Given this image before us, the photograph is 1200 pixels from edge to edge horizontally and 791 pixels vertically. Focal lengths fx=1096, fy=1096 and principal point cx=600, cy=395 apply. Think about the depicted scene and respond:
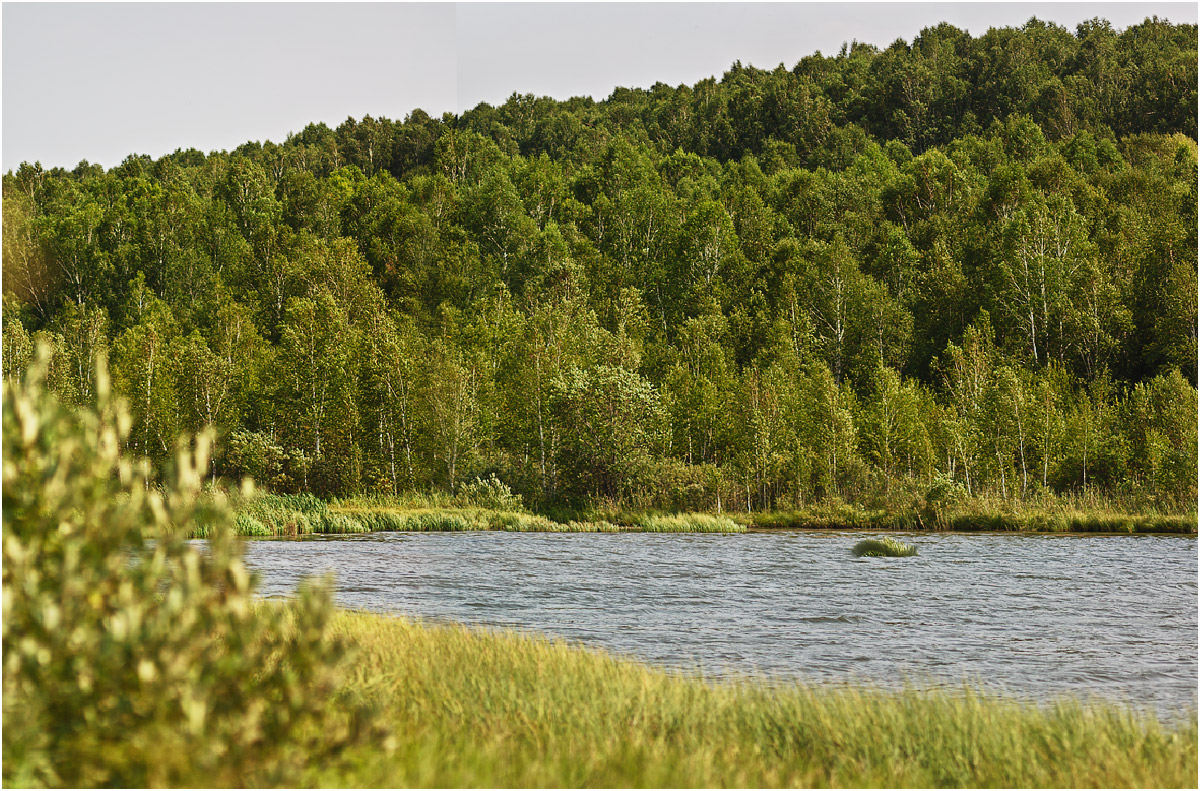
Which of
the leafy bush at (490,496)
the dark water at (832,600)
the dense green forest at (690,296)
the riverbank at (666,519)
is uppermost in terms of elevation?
the dense green forest at (690,296)

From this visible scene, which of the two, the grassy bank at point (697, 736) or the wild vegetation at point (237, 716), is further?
the grassy bank at point (697, 736)

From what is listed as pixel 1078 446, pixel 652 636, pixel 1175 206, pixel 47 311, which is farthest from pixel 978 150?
pixel 652 636

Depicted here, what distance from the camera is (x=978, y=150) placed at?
109 m

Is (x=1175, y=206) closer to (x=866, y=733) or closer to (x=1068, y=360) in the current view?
(x=1068, y=360)

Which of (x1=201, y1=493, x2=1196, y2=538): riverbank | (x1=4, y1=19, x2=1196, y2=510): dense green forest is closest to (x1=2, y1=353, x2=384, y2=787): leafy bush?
(x1=201, y1=493, x2=1196, y2=538): riverbank

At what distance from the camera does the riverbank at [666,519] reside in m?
43.1

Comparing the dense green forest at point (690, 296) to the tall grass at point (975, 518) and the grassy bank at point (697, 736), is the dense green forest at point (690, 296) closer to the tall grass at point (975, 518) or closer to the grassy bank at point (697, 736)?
the tall grass at point (975, 518)

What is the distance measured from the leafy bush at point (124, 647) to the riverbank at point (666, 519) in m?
35.7

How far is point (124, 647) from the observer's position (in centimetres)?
586

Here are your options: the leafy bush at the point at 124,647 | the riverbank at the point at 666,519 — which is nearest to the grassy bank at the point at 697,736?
the leafy bush at the point at 124,647

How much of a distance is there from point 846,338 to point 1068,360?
1487 cm

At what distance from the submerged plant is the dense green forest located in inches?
456

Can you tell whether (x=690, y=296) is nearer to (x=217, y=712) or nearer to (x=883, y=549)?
(x=883, y=549)

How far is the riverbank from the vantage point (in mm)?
43062
